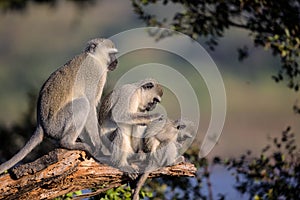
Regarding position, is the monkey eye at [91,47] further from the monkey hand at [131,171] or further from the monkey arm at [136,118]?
the monkey hand at [131,171]

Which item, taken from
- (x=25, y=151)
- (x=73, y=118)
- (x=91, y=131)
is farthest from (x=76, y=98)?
(x=25, y=151)

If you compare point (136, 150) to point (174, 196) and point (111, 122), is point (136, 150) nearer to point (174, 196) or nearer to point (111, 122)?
point (111, 122)

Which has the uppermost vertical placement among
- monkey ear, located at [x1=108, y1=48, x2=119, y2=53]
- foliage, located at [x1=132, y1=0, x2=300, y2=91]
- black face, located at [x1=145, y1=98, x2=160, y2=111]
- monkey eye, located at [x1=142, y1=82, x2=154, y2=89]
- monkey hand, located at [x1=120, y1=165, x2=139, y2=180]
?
foliage, located at [x1=132, y1=0, x2=300, y2=91]

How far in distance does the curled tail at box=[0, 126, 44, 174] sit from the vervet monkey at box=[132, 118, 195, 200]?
54 cm

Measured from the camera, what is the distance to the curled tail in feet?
11.7

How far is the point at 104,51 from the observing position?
13.0 feet

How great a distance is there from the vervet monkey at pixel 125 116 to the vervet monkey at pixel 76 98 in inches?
2.8

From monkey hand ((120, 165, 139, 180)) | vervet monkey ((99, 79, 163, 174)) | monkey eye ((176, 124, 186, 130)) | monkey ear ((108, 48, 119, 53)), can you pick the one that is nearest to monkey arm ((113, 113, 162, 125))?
vervet monkey ((99, 79, 163, 174))

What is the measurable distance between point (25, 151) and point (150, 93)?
0.71m

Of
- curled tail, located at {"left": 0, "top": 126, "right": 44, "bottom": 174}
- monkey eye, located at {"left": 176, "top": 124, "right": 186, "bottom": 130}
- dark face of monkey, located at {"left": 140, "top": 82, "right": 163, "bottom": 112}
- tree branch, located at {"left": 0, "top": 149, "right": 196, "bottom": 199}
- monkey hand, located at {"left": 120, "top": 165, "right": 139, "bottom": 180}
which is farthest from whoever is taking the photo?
dark face of monkey, located at {"left": 140, "top": 82, "right": 163, "bottom": 112}

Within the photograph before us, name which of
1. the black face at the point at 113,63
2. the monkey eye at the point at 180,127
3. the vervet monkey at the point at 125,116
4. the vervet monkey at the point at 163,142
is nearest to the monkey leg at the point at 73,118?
the vervet monkey at the point at 125,116

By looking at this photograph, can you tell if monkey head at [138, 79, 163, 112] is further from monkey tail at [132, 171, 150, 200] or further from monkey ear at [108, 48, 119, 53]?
monkey tail at [132, 171, 150, 200]

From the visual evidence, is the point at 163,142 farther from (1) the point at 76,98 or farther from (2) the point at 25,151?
(2) the point at 25,151

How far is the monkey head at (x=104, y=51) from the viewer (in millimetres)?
3961
